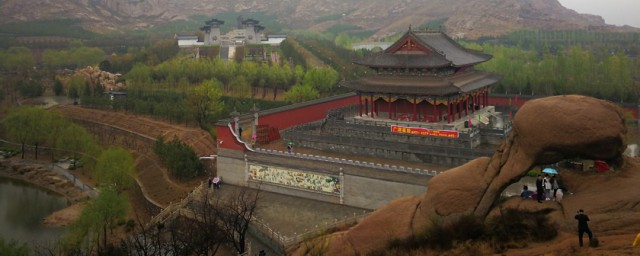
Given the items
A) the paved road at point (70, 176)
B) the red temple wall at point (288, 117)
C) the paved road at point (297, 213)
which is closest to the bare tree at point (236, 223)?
the paved road at point (297, 213)

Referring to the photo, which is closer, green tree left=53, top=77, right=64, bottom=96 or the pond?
the pond

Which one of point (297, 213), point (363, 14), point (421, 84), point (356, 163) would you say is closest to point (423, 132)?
point (421, 84)

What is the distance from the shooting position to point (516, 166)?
1622 cm

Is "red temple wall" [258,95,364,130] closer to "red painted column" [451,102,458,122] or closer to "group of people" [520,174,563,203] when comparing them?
"red painted column" [451,102,458,122]

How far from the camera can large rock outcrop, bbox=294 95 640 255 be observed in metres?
15.1

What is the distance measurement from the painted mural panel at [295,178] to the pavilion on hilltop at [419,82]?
9.53 m

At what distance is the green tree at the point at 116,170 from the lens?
34.1 m

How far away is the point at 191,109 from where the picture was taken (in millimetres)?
47312

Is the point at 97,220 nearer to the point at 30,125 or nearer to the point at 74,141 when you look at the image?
the point at 74,141

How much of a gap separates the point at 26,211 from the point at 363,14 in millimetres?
150065

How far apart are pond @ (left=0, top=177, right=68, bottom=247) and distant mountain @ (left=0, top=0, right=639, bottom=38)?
9946 cm

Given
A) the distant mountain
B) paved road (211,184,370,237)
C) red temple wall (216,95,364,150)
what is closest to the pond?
red temple wall (216,95,364,150)

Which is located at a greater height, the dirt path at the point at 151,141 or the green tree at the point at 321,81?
the green tree at the point at 321,81

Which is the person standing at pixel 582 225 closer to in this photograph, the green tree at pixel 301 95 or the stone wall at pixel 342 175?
the stone wall at pixel 342 175
